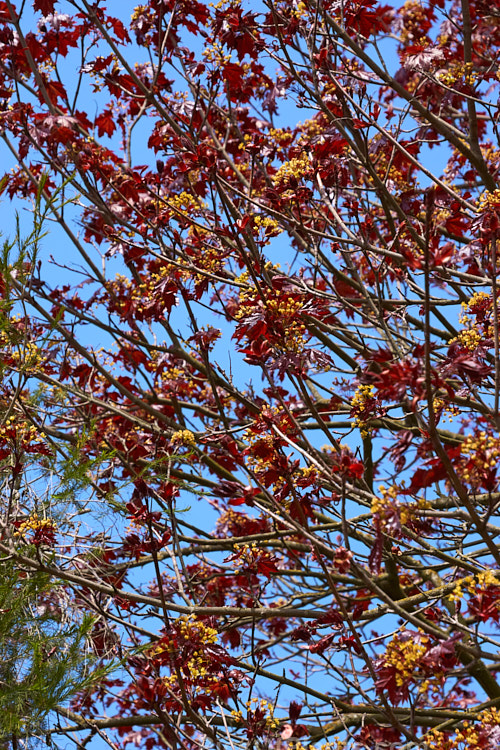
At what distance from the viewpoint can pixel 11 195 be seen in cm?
645

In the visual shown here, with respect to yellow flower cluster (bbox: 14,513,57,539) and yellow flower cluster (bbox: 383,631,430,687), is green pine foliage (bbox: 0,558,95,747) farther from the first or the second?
yellow flower cluster (bbox: 383,631,430,687)

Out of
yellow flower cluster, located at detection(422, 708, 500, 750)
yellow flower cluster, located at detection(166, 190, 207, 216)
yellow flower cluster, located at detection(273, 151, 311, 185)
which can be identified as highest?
yellow flower cluster, located at detection(166, 190, 207, 216)

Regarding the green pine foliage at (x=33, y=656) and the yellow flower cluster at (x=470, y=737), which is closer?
the yellow flower cluster at (x=470, y=737)

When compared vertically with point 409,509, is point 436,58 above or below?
above

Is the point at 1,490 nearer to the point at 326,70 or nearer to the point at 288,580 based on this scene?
the point at 288,580

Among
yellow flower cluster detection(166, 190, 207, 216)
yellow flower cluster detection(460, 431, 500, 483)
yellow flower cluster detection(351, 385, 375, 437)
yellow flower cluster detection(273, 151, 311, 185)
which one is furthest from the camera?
yellow flower cluster detection(166, 190, 207, 216)

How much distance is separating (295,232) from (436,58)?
50.4 inches

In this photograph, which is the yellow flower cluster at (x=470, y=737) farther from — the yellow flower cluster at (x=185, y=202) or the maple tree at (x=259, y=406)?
the yellow flower cluster at (x=185, y=202)

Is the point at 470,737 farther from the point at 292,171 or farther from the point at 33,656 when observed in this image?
the point at 292,171

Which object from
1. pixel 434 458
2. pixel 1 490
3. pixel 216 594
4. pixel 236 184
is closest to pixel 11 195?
pixel 236 184

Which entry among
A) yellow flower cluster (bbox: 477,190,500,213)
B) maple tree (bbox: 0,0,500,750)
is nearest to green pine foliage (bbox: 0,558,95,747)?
maple tree (bbox: 0,0,500,750)

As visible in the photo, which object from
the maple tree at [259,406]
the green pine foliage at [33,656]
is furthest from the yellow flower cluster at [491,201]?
the green pine foliage at [33,656]

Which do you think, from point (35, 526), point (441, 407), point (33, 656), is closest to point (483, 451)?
point (441, 407)

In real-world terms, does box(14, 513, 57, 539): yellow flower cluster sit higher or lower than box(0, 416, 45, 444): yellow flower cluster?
lower
